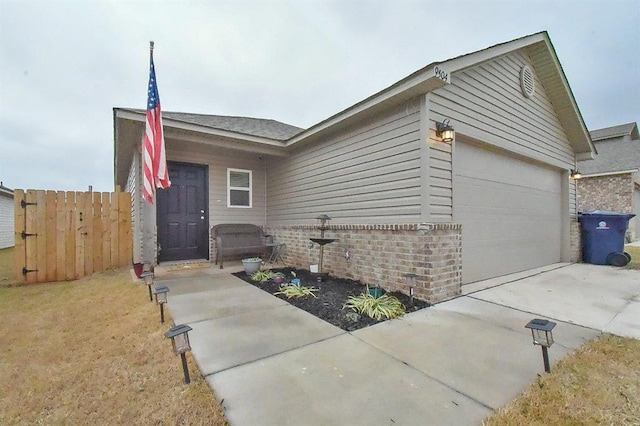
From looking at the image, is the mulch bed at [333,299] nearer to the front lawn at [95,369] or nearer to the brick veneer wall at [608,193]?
the front lawn at [95,369]

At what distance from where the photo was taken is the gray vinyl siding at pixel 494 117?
4.05m

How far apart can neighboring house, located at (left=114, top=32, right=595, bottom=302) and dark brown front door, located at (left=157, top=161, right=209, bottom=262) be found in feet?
0.08

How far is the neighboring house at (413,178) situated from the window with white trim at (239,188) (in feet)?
0.10

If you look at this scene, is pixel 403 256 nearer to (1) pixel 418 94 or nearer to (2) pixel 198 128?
(1) pixel 418 94

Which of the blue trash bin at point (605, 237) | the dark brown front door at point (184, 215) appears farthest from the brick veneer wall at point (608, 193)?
→ the dark brown front door at point (184, 215)

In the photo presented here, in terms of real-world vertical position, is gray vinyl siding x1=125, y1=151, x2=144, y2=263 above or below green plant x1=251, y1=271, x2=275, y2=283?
above

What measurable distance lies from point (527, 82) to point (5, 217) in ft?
65.5

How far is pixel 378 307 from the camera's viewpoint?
3355 millimetres

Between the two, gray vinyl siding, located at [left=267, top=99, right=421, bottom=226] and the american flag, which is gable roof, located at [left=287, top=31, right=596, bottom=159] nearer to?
gray vinyl siding, located at [left=267, top=99, right=421, bottom=226]

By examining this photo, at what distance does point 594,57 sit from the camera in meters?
16.4

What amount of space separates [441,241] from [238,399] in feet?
10.6

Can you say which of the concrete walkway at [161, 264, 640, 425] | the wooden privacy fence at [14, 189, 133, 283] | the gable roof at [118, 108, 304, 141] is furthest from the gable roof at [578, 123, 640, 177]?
the wooden privacy fence at [14, 189, 133, 283]

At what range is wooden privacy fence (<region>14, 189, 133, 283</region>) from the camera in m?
4.96

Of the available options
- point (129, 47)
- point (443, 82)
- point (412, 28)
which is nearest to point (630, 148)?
point (412, 28)
